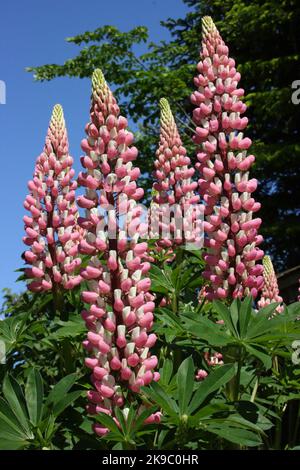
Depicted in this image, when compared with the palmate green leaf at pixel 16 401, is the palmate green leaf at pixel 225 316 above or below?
above

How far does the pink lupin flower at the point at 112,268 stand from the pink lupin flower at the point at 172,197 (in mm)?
1000

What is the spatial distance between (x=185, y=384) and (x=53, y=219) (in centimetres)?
126

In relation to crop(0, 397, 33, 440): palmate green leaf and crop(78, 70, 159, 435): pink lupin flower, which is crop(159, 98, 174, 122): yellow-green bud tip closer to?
crop(78, 70, 159, 435): pink lupin flower

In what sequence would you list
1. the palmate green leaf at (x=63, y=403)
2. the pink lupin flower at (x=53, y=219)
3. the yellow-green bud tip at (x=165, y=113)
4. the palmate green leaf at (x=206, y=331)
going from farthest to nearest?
the yellow-green bud tip at (x=165, y=113) < the pink lupin flower at (x=53, y=219) < the palmate green leaf at (x=206, y=331) < the palmate green leaf at (x=63, y=403)

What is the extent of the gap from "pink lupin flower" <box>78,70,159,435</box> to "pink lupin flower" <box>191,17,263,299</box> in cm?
44

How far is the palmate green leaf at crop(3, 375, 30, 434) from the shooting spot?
1.75 meters

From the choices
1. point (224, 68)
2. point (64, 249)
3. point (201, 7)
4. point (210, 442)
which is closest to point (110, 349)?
point (210, 442)

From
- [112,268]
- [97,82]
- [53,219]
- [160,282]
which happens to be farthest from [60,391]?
[53,219]

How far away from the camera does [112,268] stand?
1729 mm

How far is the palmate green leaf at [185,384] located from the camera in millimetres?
1682

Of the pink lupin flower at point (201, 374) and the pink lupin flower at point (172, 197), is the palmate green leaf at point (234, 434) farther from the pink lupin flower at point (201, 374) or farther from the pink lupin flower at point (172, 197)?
the pink lupin flower at point (172, 197)

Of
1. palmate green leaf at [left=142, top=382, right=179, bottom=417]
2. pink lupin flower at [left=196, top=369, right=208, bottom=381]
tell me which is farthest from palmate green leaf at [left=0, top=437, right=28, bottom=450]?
pink lupin flower at [left=196, top=369, right=208, bottom=381]

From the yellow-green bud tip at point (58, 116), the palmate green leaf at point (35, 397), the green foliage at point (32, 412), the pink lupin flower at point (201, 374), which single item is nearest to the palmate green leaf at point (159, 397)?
the green foliage at point (32, 412)

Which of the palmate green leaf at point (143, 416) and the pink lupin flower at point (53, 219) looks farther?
the pink lupin flower at point (53, 219)
